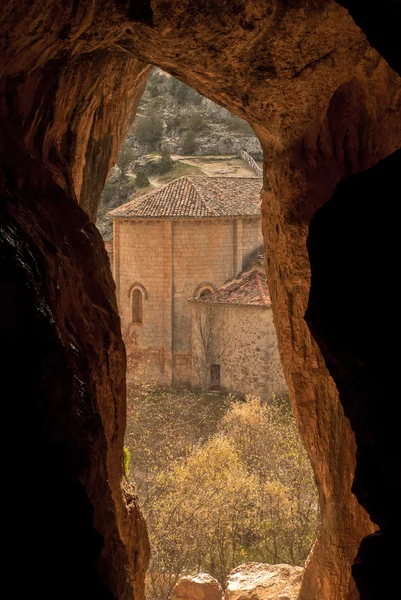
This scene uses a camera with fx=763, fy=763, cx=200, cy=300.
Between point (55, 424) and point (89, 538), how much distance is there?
95cm

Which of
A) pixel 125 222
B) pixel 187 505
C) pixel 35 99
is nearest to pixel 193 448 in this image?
pixel 187 505

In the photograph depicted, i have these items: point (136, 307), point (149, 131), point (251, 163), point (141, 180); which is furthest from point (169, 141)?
point (136, 307)

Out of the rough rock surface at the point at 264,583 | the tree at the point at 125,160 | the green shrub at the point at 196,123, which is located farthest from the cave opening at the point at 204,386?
the green shrub at the point at 196,123

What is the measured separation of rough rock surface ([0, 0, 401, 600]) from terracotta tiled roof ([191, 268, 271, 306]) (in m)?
17.7

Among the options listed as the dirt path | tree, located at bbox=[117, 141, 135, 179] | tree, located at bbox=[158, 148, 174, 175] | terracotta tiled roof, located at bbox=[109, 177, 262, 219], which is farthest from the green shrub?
terracotta tiled roof, located at bbox=[109, 177, 262, 219]

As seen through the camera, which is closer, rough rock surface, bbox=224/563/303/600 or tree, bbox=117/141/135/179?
rough rock surface, bbox=224/563/303/600

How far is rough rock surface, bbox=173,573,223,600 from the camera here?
13727mm

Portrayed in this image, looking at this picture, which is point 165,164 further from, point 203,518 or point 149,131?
point 203,518

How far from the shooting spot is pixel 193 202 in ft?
103

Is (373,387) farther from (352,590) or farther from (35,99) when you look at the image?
(35,99)

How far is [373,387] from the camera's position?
4.11 m

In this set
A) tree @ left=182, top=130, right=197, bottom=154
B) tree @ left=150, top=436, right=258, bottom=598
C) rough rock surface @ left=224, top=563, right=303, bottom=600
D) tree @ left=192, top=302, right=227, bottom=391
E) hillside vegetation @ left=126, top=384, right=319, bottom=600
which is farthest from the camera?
tree @ left=182, top=130, right=197, bottom=154

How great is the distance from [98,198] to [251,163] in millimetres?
36425

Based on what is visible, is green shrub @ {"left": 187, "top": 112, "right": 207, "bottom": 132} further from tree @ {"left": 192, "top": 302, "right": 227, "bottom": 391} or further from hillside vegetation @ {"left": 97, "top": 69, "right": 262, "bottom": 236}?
tree @ {"left": 192, "top": 302, "right": 227, "bottom": 391}
